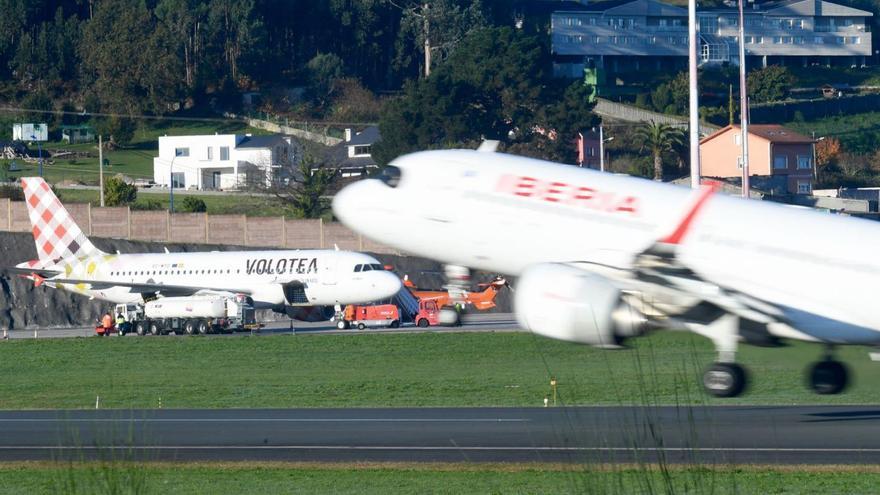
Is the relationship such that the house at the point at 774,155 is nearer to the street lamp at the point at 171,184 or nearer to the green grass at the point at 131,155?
the street lamp at the point at 171,184

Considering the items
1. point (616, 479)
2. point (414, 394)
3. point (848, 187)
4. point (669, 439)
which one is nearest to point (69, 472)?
point (616, 479)

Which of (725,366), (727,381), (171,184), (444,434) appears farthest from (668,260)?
(171,184)

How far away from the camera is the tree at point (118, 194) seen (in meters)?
124

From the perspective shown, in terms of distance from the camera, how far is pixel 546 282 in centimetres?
2578

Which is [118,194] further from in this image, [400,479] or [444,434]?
[400,479]

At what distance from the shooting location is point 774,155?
13925cm

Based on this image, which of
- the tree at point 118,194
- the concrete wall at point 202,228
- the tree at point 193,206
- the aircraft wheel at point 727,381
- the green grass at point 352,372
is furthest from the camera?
the tree at point 118,194

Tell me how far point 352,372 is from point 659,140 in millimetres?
80570

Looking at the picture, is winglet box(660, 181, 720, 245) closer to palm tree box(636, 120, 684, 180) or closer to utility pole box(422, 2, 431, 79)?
palm tree box(636, 120, 684, 180)

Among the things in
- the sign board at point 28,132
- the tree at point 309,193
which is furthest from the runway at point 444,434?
the sign board at point 28,132

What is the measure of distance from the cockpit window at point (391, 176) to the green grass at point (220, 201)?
314ft

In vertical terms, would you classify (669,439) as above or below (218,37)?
below

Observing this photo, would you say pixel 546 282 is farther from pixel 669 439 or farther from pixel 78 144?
pixel 78 144

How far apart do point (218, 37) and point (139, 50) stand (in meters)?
12.3
